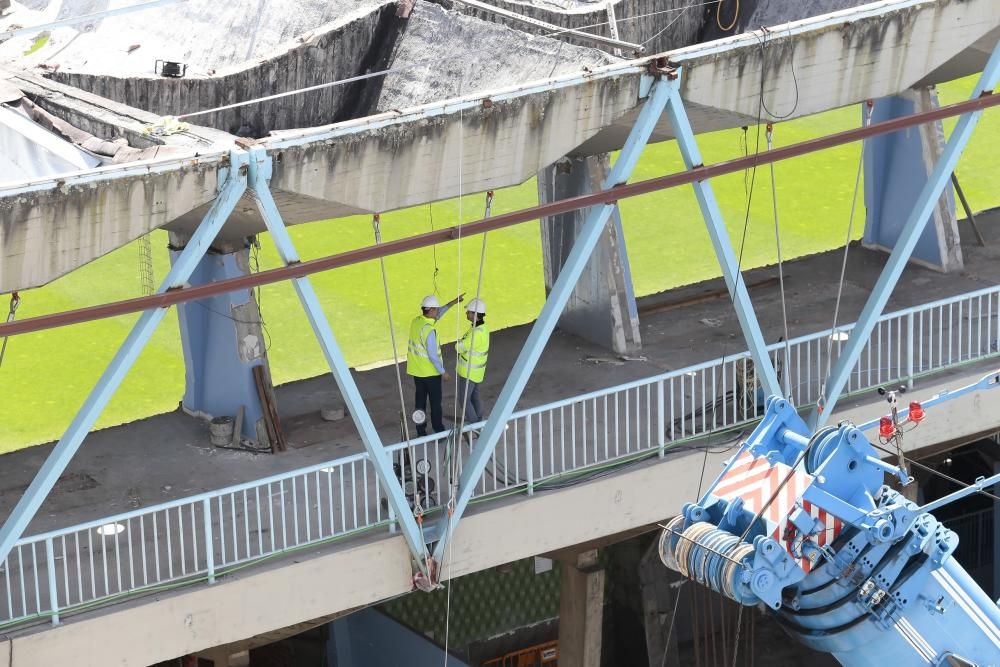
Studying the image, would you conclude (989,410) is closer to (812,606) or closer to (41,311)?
(812,606)

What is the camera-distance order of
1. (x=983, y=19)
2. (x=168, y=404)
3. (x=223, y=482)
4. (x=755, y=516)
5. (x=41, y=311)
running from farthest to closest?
(x=41, y=311)
(x=168, y=404)
(x=983, y=19)
(x=223, y=482)
(x=755, y=516)

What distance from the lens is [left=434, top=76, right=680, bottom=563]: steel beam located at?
2230cm

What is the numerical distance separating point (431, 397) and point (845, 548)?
636cm

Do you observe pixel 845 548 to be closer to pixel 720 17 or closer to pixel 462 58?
pixel 462 58

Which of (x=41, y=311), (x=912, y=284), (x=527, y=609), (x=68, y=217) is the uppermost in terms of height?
(x=68, y=217)

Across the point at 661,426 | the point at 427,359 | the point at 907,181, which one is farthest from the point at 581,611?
the point at 907,181

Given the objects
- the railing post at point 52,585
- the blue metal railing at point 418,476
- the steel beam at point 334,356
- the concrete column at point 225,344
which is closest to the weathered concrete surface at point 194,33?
the concrete column at point 225,344

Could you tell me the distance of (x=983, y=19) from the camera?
2514cm

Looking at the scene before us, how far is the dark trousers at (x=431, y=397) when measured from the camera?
2397 cm

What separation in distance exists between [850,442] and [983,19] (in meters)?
8.04

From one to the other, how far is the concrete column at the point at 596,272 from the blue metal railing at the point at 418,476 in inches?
38.4

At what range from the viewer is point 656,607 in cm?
2986

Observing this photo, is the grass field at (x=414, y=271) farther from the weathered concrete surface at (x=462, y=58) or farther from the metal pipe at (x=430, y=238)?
the metal pipe at (x=430, y=238)

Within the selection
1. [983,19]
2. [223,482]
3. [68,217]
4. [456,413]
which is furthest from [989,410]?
[68,217]
